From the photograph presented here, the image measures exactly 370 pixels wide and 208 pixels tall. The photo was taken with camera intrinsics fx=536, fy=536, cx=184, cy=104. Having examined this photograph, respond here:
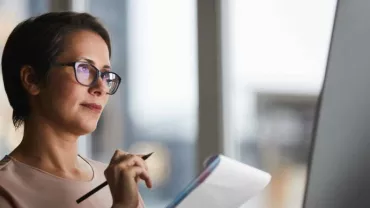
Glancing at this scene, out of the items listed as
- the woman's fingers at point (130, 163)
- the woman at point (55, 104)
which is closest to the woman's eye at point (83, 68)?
the woman at point (55, 104)

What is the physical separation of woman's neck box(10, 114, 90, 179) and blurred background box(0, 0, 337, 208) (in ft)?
0.58

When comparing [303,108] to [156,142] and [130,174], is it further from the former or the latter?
[130,174]

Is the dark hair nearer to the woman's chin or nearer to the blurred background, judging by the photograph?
the woman's chin

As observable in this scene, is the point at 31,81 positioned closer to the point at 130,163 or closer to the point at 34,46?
the point at 34,46

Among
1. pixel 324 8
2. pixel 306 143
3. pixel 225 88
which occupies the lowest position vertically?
pixel 306 143

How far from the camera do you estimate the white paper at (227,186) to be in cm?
53

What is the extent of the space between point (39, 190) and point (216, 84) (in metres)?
0.45

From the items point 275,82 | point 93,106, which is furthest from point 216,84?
point 93,106

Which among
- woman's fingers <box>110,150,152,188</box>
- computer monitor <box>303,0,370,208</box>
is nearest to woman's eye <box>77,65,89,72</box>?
woman's fingers <box>110,150,152,188</box>

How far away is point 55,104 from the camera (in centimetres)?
63

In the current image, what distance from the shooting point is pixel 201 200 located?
55 centimetres

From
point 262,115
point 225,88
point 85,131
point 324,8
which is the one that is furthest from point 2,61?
point 324,8

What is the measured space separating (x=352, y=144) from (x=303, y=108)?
264mm

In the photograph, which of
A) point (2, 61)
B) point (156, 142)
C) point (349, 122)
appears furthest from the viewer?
point (156, 142)
